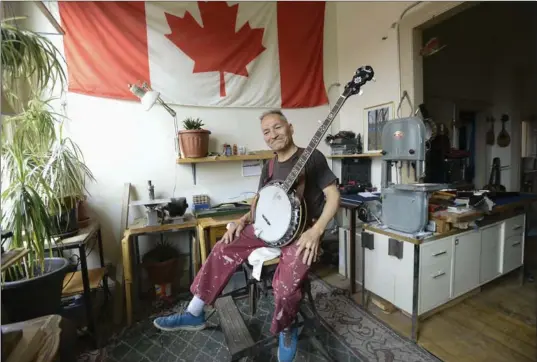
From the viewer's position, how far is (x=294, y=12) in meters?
2.96

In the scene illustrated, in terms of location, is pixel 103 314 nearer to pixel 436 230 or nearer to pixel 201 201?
pixel 201 201

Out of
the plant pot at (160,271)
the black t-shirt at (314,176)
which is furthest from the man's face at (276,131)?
the plant pot at (160,271)

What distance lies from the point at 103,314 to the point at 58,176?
1.15m

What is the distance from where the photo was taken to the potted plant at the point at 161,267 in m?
2.24

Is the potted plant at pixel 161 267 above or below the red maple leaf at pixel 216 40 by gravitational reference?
below

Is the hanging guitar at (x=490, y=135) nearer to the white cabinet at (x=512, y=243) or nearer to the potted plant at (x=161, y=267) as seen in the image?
the white cabinet at (x=512, y=243)

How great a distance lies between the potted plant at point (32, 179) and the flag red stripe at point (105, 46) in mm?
755

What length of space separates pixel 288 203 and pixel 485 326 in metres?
1.66

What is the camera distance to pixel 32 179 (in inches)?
59.9

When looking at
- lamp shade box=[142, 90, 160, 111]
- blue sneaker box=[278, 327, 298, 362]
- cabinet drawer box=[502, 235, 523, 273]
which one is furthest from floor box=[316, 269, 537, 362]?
lamp shade box=[142, 90, 160, 111]

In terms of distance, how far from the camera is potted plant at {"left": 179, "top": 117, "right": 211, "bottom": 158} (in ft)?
8.02

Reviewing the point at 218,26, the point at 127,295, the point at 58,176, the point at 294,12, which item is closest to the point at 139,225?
the point at 127,295

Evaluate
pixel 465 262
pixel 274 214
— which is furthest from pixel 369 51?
pixel 274 214

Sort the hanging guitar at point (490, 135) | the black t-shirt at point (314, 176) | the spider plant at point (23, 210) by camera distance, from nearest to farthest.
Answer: the spider plant at point (23, 210)
the black t-shirt at point (314, 176)
the hanging guitar at point (490, 135)
